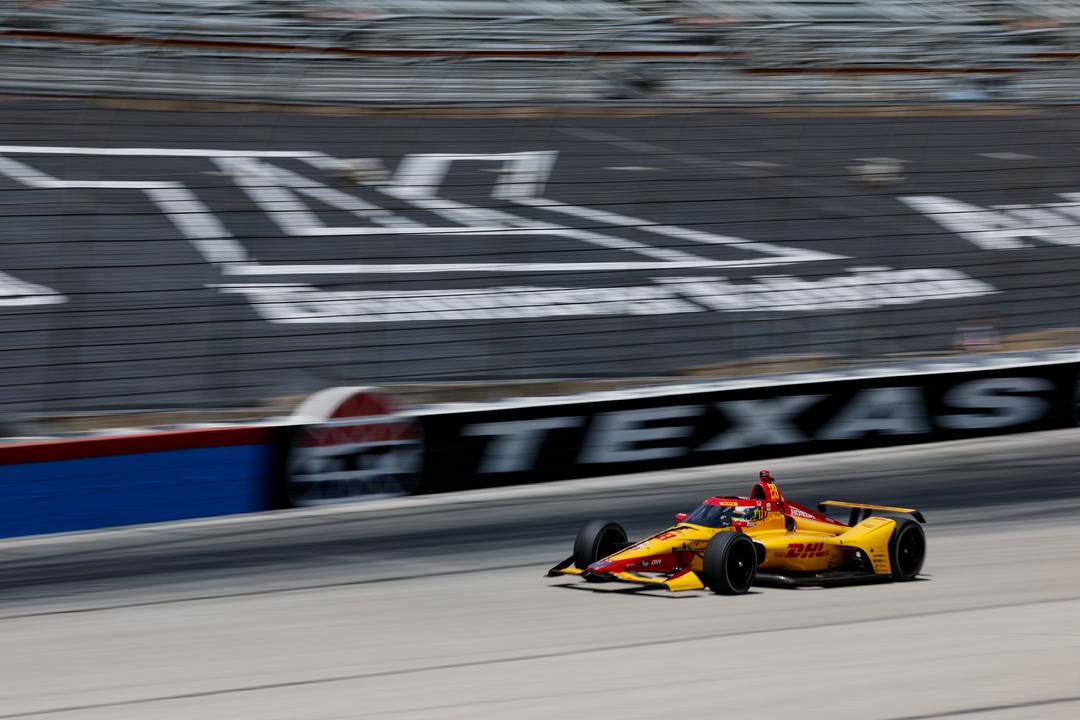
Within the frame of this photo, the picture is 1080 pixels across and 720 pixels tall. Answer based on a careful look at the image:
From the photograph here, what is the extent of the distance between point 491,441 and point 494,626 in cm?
474

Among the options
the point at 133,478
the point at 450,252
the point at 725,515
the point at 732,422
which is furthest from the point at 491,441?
the point at 725,515

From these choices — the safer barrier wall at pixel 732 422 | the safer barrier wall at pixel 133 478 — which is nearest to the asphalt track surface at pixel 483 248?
the safer barrier wall at pixel 732 422

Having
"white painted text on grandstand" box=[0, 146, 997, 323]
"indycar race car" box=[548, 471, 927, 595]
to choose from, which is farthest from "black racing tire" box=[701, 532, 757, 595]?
"white painted text on grandstand" box=[0, 146, 997, 323]

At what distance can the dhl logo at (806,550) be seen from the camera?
716cm

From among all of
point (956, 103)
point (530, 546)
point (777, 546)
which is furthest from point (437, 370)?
point (956, 103)

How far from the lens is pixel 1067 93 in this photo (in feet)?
64.3

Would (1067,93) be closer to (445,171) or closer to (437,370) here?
(445,171)

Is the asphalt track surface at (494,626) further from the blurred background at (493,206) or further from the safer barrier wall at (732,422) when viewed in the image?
the blurred background at (493,206)

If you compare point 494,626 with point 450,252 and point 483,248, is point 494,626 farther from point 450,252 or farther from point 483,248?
point 483,248

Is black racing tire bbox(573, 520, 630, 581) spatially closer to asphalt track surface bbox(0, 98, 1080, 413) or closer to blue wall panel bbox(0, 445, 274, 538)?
blue wall panel bbox(0, 445, 274, 538)

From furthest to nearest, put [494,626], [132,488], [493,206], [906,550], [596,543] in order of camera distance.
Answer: [493,206] → [132,488] → [906,550] → [596,543] → [494,626]

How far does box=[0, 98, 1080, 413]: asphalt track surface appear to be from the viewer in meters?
12.0

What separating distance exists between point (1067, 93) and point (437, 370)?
39.3 ft

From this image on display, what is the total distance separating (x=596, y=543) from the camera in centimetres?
728
